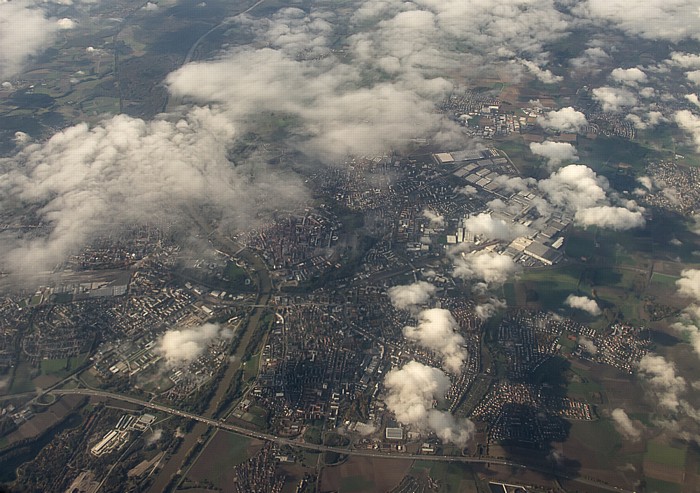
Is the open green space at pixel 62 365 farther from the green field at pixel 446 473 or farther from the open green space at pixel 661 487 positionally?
the open green space at pixel 661 487

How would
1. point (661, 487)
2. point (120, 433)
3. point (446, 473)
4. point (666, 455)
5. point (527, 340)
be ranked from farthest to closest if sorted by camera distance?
point (527, 340), point (120, 433), point (666, 455), point (446, 473), point (661, 487)


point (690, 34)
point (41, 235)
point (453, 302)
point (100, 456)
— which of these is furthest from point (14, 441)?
point (690, 34)

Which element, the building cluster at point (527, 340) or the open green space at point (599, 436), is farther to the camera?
the building cluster at point (527, 340)

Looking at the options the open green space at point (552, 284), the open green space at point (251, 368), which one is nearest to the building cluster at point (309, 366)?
the open green space at point (251, 368)

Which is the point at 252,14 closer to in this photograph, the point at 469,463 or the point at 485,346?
the point at 485,346

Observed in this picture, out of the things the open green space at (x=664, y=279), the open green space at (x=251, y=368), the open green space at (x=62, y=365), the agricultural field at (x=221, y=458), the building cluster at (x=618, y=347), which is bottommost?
the open green space at (x=664, y=279)

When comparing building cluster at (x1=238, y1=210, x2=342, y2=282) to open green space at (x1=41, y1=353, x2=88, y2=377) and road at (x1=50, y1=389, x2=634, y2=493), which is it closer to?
road at (x1=50, y1=389, x2=634, y2=493)

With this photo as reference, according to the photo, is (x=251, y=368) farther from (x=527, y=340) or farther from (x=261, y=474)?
(x=527, y=340)

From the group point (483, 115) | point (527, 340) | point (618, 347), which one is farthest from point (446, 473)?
point (483, 115)

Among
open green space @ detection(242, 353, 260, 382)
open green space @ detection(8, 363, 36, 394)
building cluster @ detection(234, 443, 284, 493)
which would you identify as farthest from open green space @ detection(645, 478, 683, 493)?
open green space @ detection(8, 363, 36, 394)
